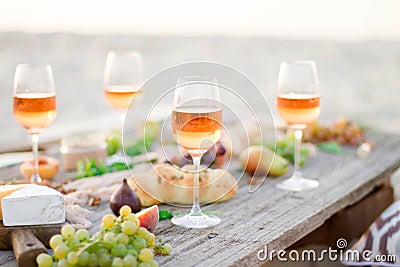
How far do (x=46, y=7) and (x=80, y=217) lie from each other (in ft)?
28.6

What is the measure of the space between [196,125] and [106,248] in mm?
441

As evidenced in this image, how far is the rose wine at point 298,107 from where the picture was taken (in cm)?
204

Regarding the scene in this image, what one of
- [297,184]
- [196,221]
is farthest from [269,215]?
[297,184]

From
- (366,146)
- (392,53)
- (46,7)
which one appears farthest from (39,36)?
(366,146)

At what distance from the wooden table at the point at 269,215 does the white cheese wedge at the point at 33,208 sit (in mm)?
84

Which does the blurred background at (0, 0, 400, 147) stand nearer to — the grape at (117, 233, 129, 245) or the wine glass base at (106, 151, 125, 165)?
the wine glass base at (106, 151, 125, 165)

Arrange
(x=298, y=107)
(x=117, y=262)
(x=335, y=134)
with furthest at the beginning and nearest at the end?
(x=335, y=134)
(x=298, y=107)
(x=117, y=262)

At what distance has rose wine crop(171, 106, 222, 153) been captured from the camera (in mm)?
1525

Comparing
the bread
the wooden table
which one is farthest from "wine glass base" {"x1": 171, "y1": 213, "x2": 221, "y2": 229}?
the bread

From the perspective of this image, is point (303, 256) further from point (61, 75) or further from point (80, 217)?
point (61, 75)

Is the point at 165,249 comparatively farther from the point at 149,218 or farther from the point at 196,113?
the point at 196,113

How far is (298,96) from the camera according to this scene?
205cm

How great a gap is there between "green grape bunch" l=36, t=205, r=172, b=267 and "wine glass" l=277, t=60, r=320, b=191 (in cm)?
86

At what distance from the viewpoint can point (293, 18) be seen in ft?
34.2
